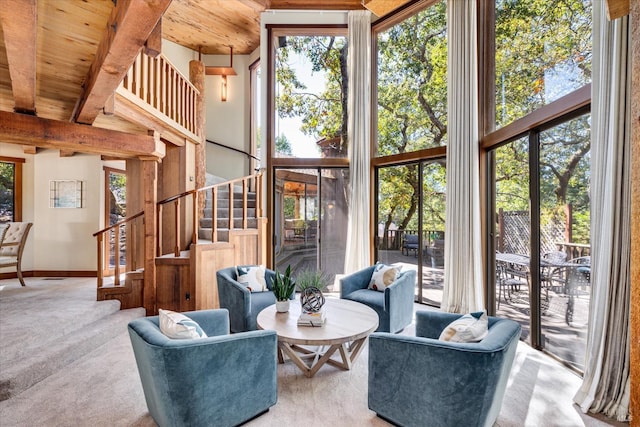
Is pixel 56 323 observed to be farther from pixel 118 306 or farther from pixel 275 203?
pixel 275 203

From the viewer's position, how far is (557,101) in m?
2.72

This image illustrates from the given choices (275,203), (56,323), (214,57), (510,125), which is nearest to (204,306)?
(56,323)

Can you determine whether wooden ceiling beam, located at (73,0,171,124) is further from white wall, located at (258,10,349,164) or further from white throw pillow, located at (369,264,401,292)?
white throw pillow, located at (369,264,401,292)

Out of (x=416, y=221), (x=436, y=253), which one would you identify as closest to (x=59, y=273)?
(x=416, y=221)

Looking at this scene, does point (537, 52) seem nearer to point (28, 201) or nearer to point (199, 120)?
point (199, 120)

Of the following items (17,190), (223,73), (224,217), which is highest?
(223,73)

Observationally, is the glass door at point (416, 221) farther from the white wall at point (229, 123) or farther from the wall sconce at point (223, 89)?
the wall sconce at point (223, 89)

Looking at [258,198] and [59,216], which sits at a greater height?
[258,198]

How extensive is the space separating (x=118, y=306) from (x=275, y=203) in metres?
2.74

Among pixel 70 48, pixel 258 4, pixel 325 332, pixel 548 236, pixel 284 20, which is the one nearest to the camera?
pixel 70 48

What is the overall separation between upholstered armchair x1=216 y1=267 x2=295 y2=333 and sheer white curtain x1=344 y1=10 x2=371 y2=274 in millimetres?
1927

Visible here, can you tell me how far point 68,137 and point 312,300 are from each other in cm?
307

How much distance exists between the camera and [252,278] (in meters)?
3.80

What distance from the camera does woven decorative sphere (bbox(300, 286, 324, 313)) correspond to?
2.71 metres
